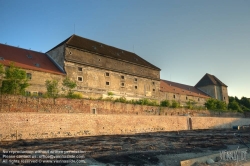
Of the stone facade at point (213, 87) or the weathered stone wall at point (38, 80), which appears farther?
the stone facade at point (213, 87)

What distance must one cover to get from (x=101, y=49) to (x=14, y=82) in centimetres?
1670

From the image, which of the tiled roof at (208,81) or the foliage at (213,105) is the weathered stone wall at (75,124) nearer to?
the foliage at (213,105)

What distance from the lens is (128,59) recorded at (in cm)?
3681

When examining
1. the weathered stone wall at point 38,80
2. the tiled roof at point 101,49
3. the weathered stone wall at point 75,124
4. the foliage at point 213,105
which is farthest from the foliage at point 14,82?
the foliage at point 213,105

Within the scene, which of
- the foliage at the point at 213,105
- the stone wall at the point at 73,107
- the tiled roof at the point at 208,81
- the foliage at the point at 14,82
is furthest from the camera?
the tiled roof at the point at 208,81

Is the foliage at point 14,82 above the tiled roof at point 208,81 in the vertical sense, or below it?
below

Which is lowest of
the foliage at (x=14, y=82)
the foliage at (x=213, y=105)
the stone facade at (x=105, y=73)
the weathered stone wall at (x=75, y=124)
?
the weathered stone wall at (x=75, y=124)

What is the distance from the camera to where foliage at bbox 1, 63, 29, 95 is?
63.1 feet

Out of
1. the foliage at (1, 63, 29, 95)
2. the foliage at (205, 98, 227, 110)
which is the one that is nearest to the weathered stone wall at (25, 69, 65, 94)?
the foliage at (1, 63, 29, 95)

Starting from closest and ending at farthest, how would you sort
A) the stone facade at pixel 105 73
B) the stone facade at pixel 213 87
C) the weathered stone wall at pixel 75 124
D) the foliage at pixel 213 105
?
the weathered stone wall at pixel 75 124
the stone facade at pixel 105 73
the foliage at pixel 213 105
the stone facade at pixel 213 87

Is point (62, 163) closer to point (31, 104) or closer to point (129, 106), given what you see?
point (31, 104)

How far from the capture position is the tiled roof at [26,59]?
23766mm

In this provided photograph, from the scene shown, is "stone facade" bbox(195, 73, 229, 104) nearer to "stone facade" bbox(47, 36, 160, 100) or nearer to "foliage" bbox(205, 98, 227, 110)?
"foliage" bbox(205, 98, 227, 110)

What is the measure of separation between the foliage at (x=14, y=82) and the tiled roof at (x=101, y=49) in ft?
31.8
